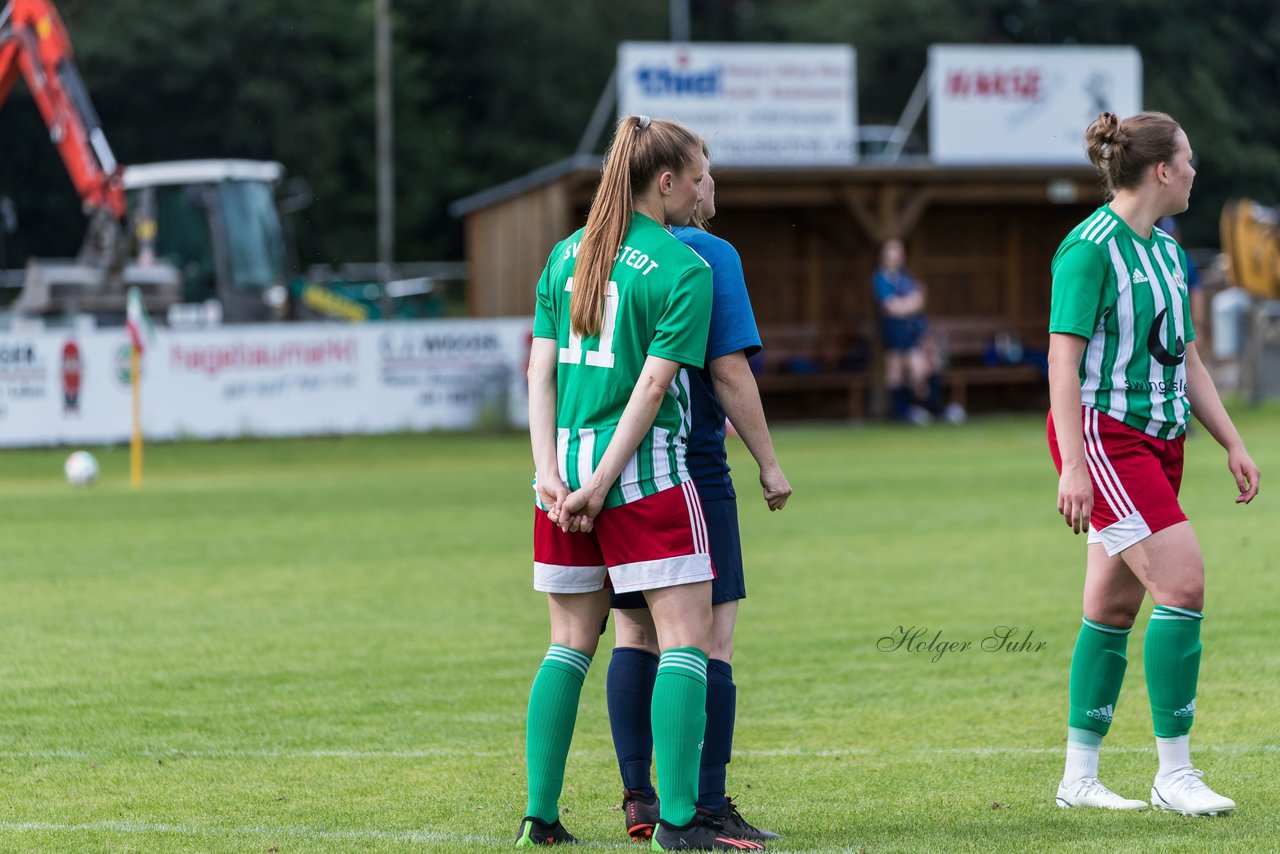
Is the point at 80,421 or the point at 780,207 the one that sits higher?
the point at 780,207

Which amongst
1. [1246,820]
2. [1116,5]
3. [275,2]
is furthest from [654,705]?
[1116,5]

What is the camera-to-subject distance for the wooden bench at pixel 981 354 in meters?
26.2

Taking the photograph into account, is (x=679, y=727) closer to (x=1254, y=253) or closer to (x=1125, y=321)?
(x=1125, y=321)

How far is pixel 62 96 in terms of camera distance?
25453mm

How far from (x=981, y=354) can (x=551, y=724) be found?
2262 centimetres

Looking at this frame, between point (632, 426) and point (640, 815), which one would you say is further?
point (640, 815)

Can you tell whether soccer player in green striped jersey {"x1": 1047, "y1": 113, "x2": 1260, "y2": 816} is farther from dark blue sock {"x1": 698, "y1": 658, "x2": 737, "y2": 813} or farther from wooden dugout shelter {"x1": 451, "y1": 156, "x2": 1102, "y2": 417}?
wooden dugout shelter {"x1": 451, "y1": 156, "x2": 1102, "y2": 417}

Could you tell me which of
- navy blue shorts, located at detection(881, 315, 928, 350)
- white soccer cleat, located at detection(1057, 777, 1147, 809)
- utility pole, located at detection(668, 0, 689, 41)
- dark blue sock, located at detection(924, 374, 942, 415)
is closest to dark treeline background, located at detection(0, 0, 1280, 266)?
utility pole, located at detection(668, 0, 689, 41)

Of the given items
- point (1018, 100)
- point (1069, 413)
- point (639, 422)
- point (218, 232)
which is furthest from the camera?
point (218, 232)

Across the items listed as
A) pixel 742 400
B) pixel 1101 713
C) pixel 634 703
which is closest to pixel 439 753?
pixel 634 703

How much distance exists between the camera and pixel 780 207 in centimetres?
2625

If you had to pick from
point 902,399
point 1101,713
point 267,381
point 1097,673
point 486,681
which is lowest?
point 902,399

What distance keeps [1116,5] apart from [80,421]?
42609mm

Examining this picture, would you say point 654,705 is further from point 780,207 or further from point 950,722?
point 780,207
